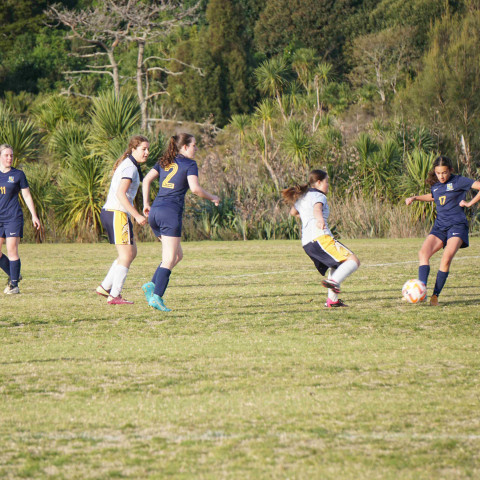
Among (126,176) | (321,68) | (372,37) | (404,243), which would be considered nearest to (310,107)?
(321,68)

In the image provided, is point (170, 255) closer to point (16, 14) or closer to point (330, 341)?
point (330, 341)

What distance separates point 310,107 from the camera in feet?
141

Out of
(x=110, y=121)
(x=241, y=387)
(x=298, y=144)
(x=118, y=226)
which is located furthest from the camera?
(x=298, y=144)

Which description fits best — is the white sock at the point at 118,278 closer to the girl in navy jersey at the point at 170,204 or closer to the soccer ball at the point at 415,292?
the girl in navy jersey at the point at 170,204

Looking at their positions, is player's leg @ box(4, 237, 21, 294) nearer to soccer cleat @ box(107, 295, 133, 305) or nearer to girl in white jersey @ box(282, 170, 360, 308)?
soccer cleat @ box(107, 295, 133, 305)

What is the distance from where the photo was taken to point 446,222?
9.01 m

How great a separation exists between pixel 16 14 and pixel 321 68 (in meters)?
19.6

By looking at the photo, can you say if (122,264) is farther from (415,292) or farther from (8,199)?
(415,292)

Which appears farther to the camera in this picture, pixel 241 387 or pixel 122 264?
pixel 122 264

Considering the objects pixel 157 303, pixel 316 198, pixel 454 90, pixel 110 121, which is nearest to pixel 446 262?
pixel 316 198

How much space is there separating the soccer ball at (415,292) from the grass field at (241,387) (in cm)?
15

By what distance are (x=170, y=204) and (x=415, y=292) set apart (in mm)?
2674

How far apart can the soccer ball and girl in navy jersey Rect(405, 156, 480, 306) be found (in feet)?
0.52

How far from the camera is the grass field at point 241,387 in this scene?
3.67 metres
